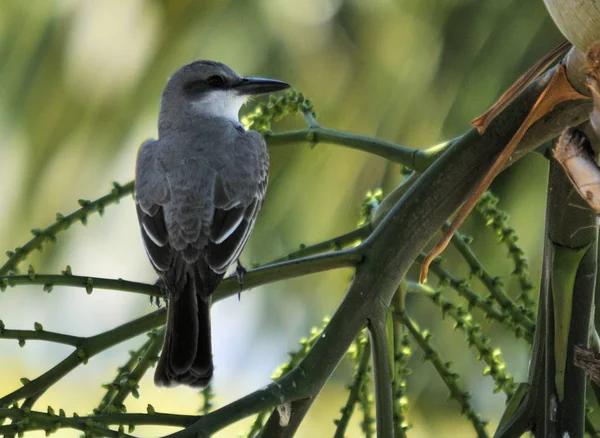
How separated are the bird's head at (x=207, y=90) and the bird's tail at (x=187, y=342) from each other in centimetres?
96

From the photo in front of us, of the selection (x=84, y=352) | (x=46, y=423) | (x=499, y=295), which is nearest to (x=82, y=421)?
(x=46, y=423)

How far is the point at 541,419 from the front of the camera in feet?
3.98

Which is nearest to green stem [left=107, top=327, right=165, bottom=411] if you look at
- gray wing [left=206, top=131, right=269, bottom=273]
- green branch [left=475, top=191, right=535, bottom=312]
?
gray wing [left=206, top=131, right=269, bottom=273]

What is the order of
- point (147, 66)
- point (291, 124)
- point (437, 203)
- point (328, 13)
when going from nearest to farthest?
point (437, 203) → point (328, 13) → point (291, 124) → point (147, 66)

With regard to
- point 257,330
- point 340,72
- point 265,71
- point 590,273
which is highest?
point 265,71

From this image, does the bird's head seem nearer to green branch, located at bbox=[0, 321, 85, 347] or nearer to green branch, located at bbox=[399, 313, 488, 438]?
green branch, located at bbox=[399, 313, 488, 438]

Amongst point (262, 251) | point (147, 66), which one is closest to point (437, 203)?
point (262, 251)

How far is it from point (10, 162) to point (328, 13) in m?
1.04

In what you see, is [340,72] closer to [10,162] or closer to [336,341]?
[10,162]

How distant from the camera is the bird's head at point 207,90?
2.62m

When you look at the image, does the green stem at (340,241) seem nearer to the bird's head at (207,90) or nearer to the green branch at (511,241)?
the green branch at (511,241)

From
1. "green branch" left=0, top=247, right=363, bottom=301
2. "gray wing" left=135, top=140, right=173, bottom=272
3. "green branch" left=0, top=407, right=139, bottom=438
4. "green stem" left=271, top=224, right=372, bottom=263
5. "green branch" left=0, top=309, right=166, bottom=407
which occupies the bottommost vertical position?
"green branch" left=0, top=407, right=139, bottom=438

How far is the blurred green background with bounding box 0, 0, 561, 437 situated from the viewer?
240 cm

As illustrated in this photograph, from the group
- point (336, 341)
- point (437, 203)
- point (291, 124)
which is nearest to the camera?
point (336, 341)
